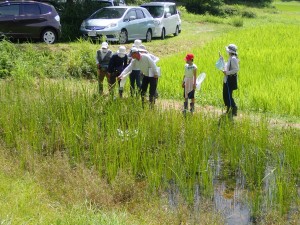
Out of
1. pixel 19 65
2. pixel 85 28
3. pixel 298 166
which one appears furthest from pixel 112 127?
pixel 85 28

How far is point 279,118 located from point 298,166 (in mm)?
3268

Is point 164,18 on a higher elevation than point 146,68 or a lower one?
lower

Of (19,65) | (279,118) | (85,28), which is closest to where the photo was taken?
(279,118)

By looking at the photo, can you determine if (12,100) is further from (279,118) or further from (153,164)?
(279,118)

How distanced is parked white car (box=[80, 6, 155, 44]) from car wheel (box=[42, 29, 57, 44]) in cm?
148

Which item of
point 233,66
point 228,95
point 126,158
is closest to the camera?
point 126,158

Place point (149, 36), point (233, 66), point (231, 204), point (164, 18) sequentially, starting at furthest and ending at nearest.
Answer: point (164, 18) < point (149, 36) < point (233, 66) < point (231, 204)

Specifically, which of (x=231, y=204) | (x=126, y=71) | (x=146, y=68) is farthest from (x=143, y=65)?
(x=231, y=204)

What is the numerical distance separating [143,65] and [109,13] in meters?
9.04

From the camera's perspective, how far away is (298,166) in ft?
24.8

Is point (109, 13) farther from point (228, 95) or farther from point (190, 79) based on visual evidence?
point (228, 95)

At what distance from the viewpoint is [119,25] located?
730 inches

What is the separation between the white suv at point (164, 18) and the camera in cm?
2198

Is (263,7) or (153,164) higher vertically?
(153,164)
